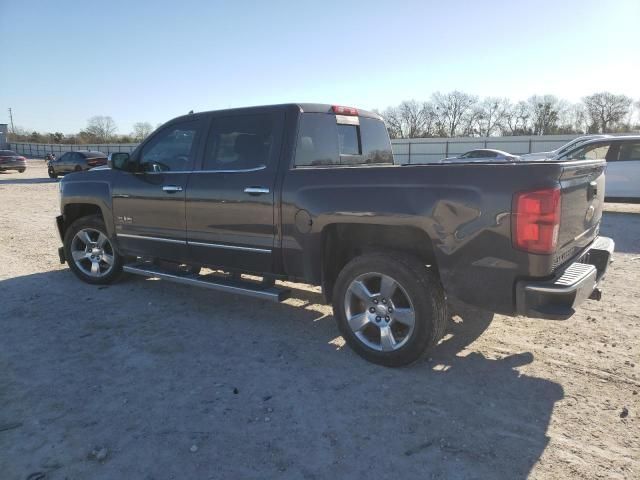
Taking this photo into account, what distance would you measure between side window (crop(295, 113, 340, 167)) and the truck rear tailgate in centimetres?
210

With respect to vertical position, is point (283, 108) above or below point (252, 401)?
above

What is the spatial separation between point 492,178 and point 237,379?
2.27 meters

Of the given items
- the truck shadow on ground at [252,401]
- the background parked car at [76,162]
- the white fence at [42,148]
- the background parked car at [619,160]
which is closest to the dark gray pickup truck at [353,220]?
the truck shadow on ground at [252,401]

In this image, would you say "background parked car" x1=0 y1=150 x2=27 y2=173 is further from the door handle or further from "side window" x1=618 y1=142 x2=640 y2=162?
"side window" x1=618 y1=142 x2=640 y2=162

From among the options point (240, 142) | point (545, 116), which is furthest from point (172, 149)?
point (545, 116)

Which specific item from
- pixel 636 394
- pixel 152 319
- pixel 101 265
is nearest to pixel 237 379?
pixel 152 319

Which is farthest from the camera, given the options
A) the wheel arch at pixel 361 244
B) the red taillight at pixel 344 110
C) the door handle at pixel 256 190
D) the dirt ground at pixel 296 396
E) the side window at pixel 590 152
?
the side window at pixel 590 152

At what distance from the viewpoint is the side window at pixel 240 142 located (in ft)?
14.0

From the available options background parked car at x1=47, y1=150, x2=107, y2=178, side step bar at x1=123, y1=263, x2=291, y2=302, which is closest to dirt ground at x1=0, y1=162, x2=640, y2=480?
side step bar at x1=123, y1=263, x2=291, y2=302

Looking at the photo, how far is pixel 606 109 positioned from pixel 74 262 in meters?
75.9

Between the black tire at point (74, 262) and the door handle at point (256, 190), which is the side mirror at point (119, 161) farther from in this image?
the door handle at point (256, 190)

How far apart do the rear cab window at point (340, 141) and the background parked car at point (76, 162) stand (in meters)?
23.2

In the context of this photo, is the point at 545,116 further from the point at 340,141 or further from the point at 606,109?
the point at 340,141

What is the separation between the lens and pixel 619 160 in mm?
11625
